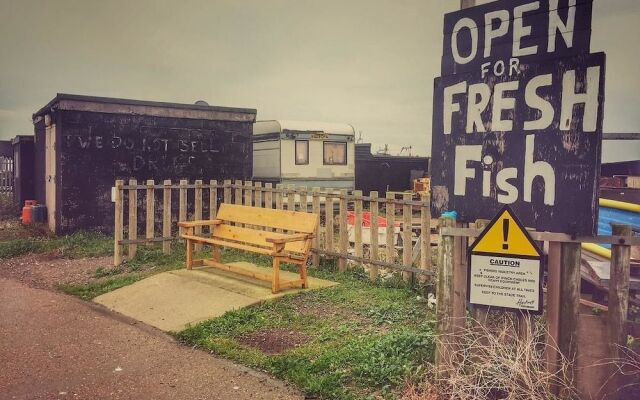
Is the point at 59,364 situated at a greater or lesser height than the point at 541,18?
lesser

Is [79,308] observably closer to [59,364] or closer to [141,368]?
[59,364]

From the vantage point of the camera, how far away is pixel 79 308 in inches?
282

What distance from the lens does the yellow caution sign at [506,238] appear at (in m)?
3.82

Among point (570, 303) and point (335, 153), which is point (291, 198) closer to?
point (570, 303)

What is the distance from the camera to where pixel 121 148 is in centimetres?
1338

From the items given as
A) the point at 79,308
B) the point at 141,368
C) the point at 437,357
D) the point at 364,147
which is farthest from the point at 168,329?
the point at 364,147

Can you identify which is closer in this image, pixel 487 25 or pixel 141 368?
pixel 487 25

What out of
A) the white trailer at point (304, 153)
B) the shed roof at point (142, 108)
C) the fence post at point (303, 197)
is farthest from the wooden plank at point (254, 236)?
the white trailer at point (304, 153)

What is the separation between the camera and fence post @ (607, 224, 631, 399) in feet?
12.0

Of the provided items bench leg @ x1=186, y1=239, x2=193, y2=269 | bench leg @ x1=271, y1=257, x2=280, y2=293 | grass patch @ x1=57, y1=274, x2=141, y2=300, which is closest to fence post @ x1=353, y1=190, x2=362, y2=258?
bench leg @ x1=271, y1=257, x2=280, y2=293

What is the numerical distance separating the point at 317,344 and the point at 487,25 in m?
3.31

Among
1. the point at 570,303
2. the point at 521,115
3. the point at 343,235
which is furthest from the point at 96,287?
the point at 570,303

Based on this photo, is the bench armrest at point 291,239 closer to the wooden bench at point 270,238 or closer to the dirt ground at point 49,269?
the wooden bench at point 270,238

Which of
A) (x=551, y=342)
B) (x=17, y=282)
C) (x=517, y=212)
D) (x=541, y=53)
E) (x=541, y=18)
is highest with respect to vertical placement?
(x=541, y=18)
